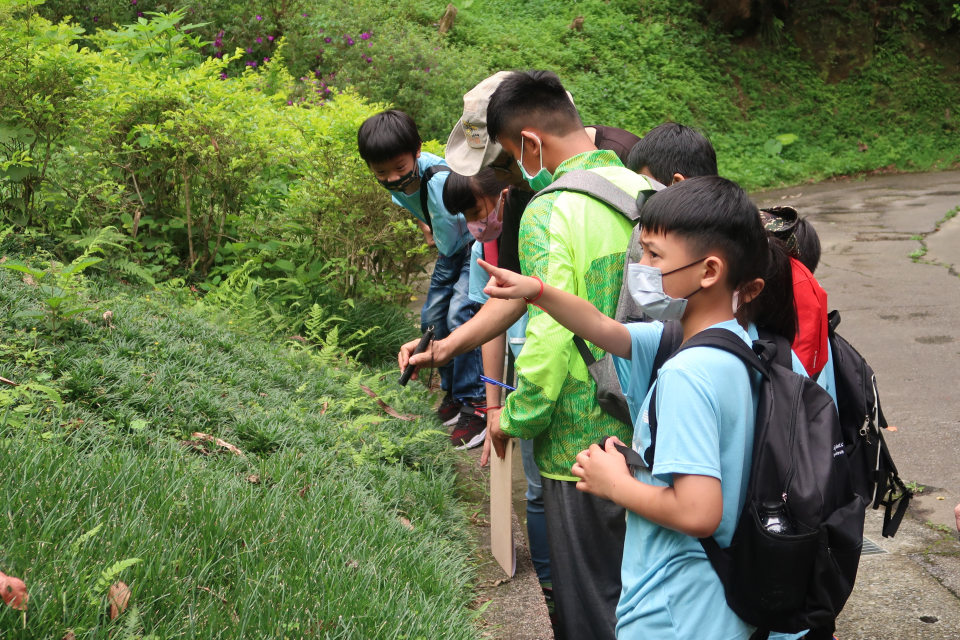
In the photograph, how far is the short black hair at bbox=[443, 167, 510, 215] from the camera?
367cm

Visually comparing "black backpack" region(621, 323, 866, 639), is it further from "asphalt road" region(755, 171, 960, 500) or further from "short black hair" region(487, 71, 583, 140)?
"asphalt road" region(755, 171, 960, 500)

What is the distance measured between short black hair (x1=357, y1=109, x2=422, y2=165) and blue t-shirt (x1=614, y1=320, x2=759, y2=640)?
304cm

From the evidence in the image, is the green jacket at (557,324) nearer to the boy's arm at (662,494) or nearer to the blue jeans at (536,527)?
the boy's arm at (662,494)

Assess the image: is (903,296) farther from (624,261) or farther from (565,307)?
(565,307)

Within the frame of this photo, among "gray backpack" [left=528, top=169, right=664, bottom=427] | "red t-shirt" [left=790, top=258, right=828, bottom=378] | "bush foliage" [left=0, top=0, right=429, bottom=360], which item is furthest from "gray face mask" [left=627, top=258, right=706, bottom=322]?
"bush foliage" [left=0, top=0, right=429, bottom=360]

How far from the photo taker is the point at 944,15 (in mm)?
18312

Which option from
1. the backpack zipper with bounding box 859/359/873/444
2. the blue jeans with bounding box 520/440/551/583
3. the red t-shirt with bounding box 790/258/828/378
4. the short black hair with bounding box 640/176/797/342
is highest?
the short black hair with bounding box 640/176/797/342

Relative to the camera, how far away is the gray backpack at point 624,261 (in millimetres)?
2240

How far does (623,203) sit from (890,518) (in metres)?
1.48

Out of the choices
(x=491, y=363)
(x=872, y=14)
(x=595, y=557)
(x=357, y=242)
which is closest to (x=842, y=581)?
(x=595, y=557)

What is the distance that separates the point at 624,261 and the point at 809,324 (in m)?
0.64

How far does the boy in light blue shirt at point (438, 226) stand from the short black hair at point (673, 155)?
145 centimetres

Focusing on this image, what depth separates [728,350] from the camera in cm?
175

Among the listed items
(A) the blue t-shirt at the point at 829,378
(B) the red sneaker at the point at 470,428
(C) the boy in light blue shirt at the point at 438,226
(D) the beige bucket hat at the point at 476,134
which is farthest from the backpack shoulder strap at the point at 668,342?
(B) the red sneaker at the point at 470,428
